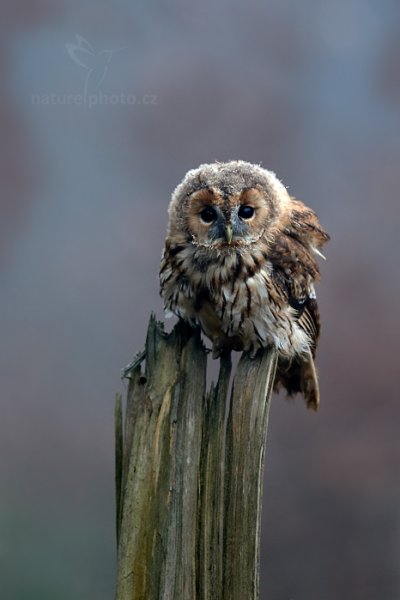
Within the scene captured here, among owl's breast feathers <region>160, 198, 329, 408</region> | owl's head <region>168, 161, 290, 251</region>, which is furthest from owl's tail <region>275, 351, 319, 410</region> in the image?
owl's head <region>168, 161, 290, 251</region>

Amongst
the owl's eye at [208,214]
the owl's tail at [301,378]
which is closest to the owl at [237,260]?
the owl's eye at [208,214]

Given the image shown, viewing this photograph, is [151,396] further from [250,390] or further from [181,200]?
[181,200]

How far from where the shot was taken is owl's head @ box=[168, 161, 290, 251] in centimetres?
167

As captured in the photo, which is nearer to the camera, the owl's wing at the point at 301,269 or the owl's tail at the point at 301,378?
the owl's wing at the point at 301,269

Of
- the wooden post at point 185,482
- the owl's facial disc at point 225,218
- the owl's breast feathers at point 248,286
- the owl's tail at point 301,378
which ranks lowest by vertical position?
the wooden post at point 185,482

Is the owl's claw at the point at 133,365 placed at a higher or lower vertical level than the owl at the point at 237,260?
lower

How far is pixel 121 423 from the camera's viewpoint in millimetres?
1517

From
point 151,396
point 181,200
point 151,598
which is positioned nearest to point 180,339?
point 151,396

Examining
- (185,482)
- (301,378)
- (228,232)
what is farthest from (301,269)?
(185,482)

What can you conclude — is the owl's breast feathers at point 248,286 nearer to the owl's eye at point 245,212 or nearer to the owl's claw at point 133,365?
the owl's eye at point 245,212

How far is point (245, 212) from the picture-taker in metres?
1.72

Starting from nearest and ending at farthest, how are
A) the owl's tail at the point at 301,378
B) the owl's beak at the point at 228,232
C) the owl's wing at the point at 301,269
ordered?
the owl's beak at the point at 228,232
the owl's wing at the point at 301,269
the owl's tail at the point at 301,378

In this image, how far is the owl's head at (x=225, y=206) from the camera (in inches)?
65.7

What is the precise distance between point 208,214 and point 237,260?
0.43 feet
